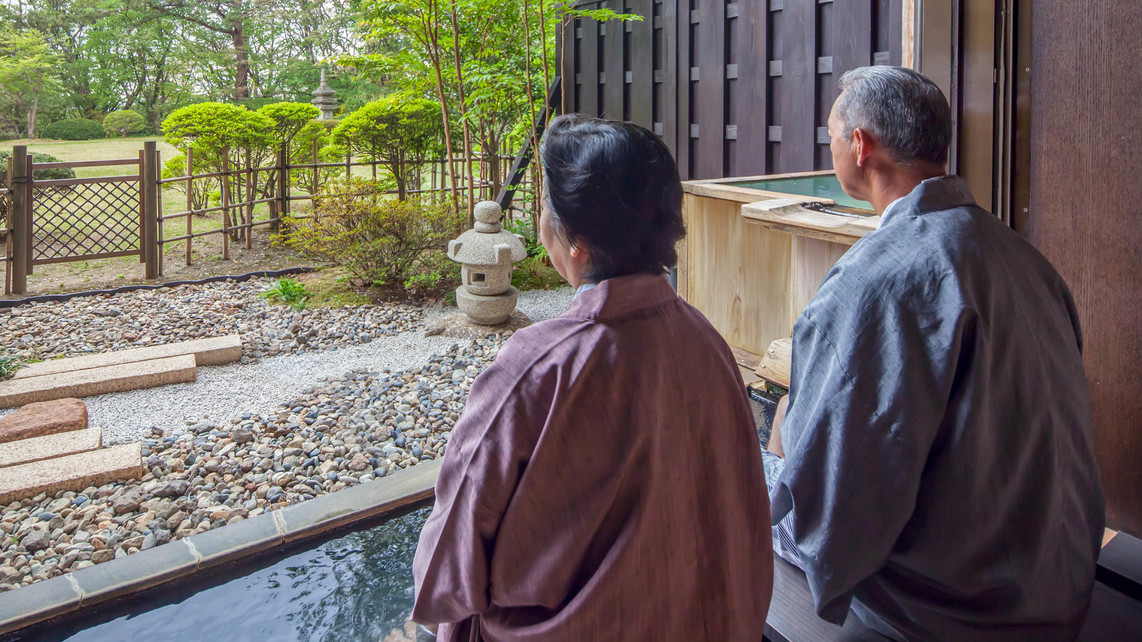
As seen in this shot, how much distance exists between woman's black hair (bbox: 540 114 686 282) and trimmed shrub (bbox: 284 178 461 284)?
4.94 m

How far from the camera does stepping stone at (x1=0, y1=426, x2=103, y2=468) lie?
304 cm

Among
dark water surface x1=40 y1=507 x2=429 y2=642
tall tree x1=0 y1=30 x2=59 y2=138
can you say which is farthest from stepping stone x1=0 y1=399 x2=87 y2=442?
tall tree x1=0 y1=30 x2=59 y2=138

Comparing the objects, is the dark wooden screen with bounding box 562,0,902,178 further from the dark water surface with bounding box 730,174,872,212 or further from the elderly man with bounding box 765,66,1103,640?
the elderly man with bounding box 765,66,1103,640

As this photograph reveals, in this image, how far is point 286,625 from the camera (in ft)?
7.06

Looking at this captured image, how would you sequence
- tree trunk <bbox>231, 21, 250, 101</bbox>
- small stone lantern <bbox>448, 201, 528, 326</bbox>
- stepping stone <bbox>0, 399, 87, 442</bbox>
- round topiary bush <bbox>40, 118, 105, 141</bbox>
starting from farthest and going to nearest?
tree trunk <bbox>231, 21, 250, 101</bbox> < round topiary bush <bbox>40, 118, 105, 141</bbox> < small stone lantern <bbox>448, 201, 528, 326</bbox> < stepping stone <bbox>0, 399, 87, 442</bbox>

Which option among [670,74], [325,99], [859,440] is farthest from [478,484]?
[325,99]

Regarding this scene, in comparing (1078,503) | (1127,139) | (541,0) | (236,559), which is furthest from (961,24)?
(541,0)

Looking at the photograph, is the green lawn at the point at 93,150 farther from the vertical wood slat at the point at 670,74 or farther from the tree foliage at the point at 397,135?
the vertical wood slat at the point at 670,74

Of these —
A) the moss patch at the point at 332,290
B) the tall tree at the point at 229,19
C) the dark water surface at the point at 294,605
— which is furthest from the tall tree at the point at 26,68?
the dark water surface at the point at 294,605

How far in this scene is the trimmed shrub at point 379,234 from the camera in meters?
5.81

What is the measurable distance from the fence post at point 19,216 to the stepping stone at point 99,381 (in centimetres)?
303

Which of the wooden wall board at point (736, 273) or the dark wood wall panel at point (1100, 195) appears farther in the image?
the wooden wall board at point (736, 273)

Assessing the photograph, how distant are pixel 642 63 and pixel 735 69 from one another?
42.7 inches

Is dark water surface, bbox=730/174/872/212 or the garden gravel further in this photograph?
dark water surface, bbox=730/174/872/212
